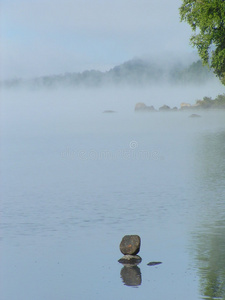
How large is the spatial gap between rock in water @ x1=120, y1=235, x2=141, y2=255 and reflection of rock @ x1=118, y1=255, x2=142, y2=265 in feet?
0.59

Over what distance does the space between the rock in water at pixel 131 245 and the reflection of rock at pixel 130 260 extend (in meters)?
0.18

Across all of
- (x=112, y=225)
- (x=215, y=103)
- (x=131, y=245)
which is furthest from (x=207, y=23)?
(x=215, y=103)

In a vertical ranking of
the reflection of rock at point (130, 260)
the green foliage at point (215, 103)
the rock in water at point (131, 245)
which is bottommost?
the reflection of rock at point (130, 260)

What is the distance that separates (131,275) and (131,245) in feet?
8.67

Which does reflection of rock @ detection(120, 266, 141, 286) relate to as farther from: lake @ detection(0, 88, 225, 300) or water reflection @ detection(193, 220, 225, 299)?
water reflection @ detection(193, 220, 225, 299)

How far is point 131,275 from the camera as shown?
2848 cm

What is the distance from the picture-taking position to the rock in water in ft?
102

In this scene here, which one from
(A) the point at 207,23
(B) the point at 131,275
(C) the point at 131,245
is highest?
(A) the point at 207,23

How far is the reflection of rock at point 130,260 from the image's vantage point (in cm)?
3057

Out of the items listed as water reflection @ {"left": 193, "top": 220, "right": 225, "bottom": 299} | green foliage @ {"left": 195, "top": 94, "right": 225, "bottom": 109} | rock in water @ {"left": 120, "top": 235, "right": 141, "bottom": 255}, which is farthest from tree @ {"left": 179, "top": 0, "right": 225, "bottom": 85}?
green foliage @ {"left": 195, "top": 94, "right": 225, "bottom": 109}

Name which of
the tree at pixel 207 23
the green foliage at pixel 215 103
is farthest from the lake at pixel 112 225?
the green foliage at pixel 215 103

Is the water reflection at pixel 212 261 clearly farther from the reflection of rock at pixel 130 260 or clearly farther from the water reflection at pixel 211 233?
the reflection of rock at pixel 130 260

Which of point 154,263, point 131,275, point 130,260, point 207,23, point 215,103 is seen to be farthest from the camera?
point 215,103

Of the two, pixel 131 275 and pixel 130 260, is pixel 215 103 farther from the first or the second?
pixel 131 275
